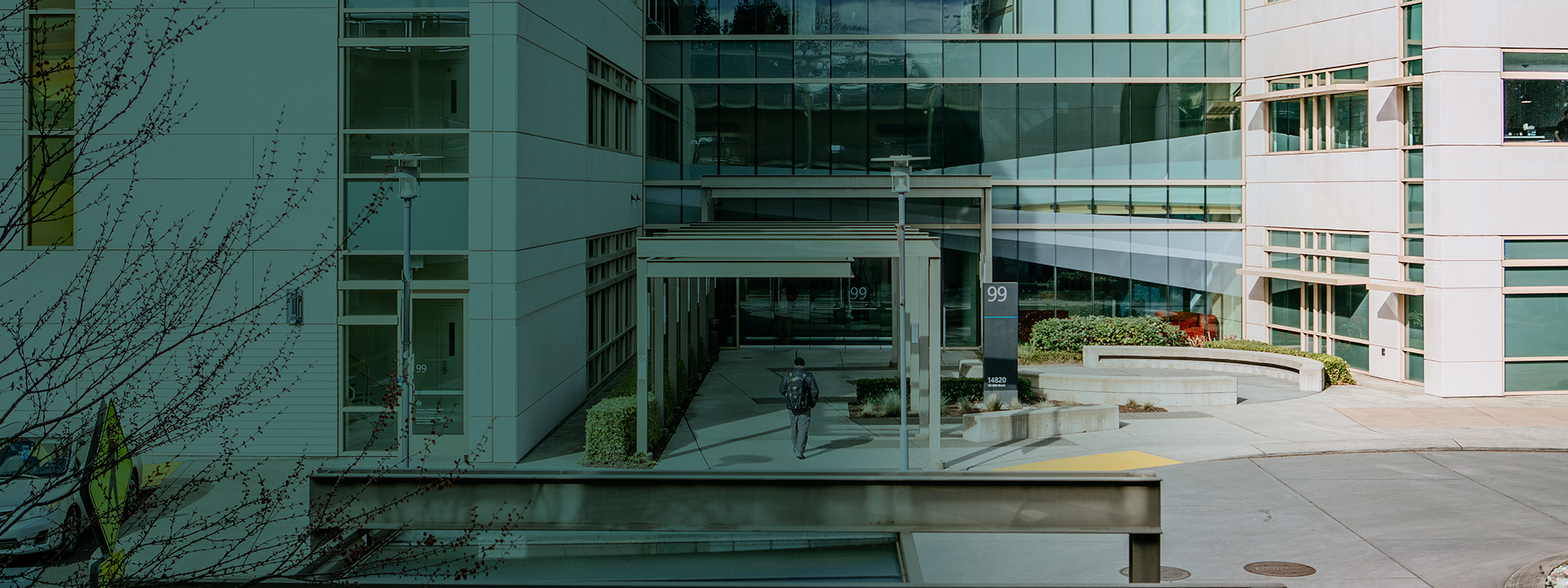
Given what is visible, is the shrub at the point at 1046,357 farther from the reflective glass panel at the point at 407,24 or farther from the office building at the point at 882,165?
the reflective glass panel at the point at 407,24

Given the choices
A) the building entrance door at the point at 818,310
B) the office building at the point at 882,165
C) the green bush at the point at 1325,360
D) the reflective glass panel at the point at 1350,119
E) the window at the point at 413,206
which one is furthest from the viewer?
the building entrance door at the point at 818,310

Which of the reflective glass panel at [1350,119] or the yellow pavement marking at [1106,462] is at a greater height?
the reflective glass panel at [1350,119]

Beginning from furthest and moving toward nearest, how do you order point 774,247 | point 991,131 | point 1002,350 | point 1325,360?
1. point 991,131
2. point 1325,360
3. point 1002,350
4. point 774,247

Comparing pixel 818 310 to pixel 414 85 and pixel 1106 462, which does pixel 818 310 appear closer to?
pixel 1106 462

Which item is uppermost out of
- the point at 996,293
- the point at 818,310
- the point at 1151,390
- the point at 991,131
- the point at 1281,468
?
the point at 991,131

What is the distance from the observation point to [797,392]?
17.7 metres

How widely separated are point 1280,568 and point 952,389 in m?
11.1

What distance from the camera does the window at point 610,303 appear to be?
24516mm

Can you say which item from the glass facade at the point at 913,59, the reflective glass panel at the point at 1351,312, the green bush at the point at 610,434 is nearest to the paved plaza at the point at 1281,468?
the green bush at the point at 610,434

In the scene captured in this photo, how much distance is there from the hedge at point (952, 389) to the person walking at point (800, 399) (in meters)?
5.12

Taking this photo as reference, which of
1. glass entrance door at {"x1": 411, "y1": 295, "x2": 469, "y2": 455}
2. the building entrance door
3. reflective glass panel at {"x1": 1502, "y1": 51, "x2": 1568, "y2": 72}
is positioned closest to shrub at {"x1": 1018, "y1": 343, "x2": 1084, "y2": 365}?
the building entrance door

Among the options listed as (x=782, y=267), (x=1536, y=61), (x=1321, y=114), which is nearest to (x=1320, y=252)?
(x=1321, y=114)

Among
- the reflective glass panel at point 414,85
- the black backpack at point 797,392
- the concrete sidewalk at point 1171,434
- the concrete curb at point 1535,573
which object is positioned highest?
the reflective glass panel at point 414,85

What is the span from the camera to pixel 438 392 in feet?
59.2
